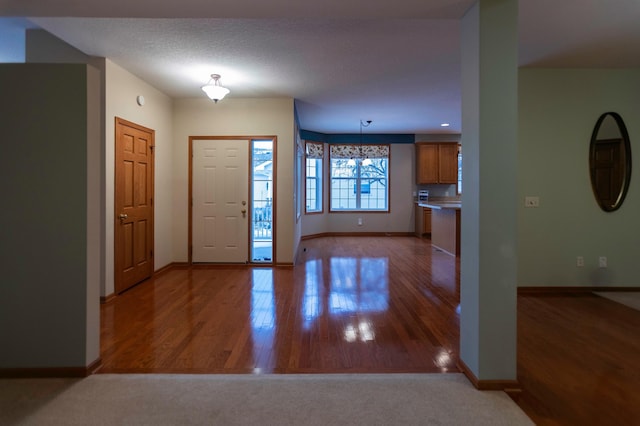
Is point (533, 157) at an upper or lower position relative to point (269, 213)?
upper

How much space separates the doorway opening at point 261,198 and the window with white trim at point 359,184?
4271mm

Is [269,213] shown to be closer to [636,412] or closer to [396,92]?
[396,92]

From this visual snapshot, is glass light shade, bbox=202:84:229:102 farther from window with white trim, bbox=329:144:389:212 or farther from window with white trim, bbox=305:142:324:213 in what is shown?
window with white trim, bbox=329:144:389:212

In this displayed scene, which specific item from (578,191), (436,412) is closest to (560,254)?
(578,191)

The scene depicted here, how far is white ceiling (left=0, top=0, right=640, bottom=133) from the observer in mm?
2498

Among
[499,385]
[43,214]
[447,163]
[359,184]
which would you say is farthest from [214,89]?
[447,163]

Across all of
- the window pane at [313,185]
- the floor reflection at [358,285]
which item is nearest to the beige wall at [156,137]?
the floor reflection at [358,285]

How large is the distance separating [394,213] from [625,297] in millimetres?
6251

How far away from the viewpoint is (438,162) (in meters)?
10.0

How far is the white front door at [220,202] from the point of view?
20.2ft

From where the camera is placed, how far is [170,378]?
7.98ft

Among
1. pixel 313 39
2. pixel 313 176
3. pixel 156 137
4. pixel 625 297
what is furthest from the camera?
pixel 313 176

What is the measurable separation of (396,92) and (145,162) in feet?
12.4

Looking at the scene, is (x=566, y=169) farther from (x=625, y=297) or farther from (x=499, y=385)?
(x=499, y=385)
